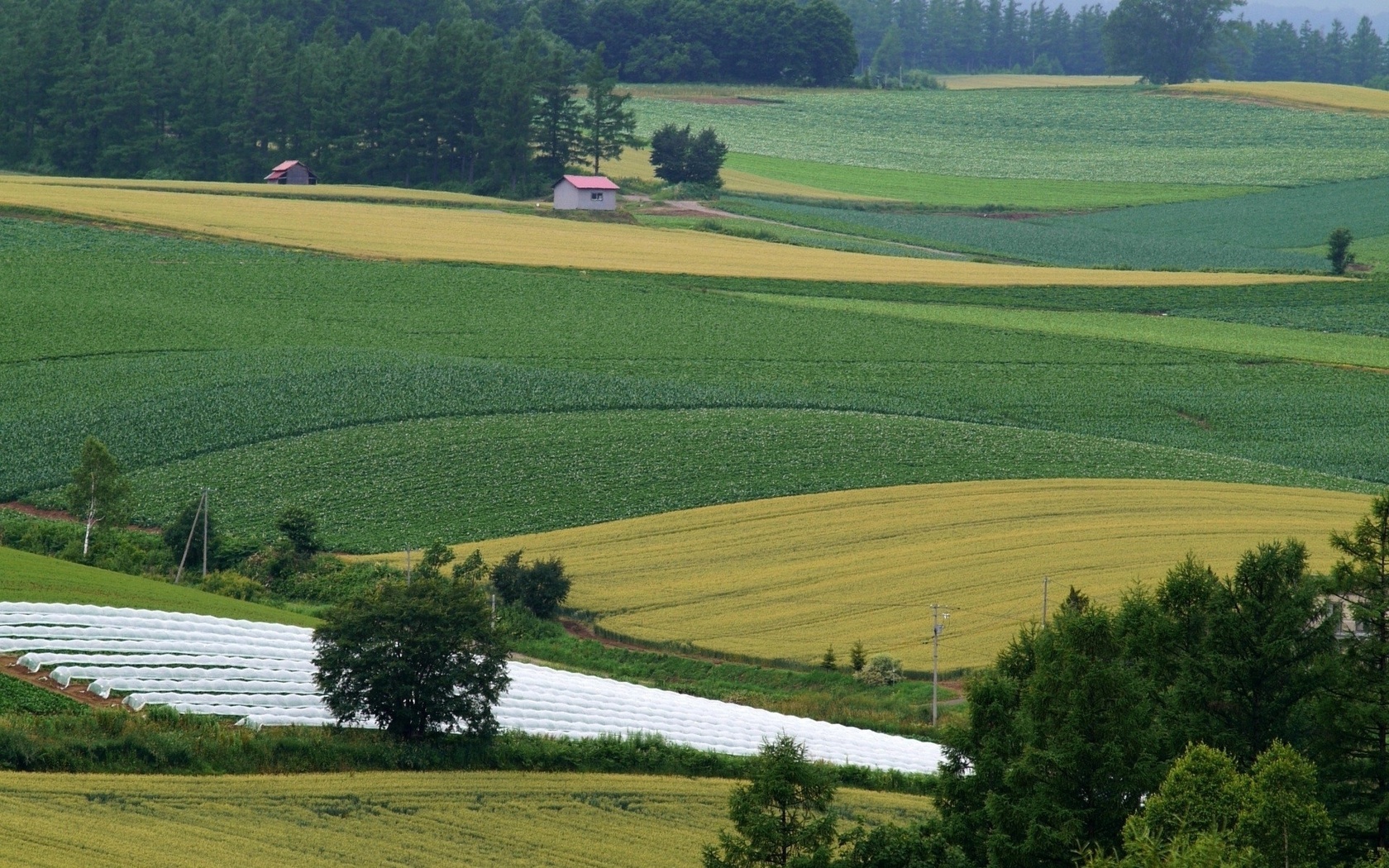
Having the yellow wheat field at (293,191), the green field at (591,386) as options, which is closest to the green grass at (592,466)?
the green field at (591,386)

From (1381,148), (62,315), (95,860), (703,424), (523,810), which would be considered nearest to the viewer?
(95,860)

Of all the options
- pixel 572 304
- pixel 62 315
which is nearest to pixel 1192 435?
pixel 572 304

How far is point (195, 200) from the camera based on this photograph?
107438 mm

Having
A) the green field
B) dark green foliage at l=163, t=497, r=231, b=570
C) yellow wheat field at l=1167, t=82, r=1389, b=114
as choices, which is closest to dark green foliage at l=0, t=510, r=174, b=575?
dark green foliage at l=163, t=497, r=231, b=570

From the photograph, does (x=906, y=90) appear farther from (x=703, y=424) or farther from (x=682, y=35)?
(x=703, y=424)

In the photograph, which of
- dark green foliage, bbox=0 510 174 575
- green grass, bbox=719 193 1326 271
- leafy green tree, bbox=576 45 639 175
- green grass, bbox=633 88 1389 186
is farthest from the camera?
green grass, bbox=633 88 1389 186

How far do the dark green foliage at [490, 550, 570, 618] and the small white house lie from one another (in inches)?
2825

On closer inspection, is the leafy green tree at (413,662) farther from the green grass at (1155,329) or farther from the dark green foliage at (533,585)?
the green grass at (1155,329)

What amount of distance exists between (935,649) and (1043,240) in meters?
80.9

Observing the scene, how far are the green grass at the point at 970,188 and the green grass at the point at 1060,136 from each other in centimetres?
220

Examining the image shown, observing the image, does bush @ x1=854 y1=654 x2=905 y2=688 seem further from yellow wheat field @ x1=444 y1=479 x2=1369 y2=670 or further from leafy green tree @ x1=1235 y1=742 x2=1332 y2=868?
leafy green tree @ x1=1235 y1=742 x2=1332 y2=868

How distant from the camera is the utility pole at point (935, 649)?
43.0m

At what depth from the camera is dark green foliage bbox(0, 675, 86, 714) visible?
32.6 m

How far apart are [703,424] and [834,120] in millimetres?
109432
